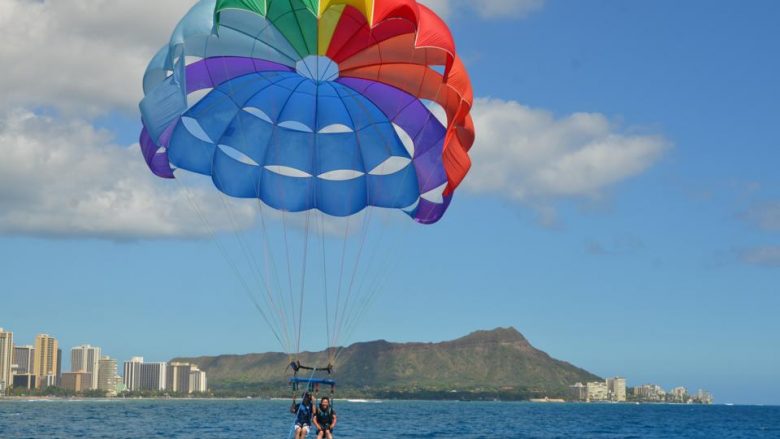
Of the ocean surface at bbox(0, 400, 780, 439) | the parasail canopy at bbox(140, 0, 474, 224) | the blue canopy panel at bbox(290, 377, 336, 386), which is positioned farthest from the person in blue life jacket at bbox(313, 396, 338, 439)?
the ocean surface at bbox(0, 400, 780, 439)

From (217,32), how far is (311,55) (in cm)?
225

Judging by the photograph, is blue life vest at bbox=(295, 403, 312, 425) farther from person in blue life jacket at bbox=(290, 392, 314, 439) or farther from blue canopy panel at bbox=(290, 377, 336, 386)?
blue canopy panel at bbox=(290, 377, 336, 386)

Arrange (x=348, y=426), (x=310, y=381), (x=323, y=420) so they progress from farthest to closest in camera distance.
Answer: (x=348, y=426) → (x=323, y=420) → (x=310, y=381)

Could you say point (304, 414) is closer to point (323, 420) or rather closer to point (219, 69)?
point (323, 420)

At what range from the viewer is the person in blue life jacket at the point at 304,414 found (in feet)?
63.7

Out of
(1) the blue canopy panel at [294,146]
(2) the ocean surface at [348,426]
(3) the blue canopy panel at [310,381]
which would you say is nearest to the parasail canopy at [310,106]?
(1) the blue canopy panel at [294,146]

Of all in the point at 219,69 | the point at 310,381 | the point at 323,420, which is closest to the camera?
the point at 310,381

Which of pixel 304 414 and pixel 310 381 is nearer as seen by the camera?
pixel 310 381

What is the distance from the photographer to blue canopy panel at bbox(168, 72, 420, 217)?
21625 millimetres

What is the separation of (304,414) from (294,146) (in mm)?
6295

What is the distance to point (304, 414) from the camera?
19469 mm

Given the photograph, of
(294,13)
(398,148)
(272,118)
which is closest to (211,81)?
(272,118)

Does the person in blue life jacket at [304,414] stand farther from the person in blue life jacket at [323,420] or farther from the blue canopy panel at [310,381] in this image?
the blue canopy panel at [310,381]

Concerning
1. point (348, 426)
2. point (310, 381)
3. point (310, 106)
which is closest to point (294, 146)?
point (310, 106)
